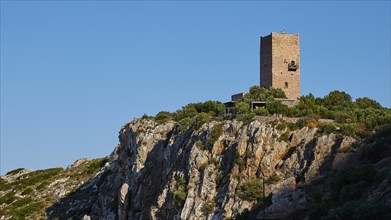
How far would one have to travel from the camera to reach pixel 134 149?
84688mm

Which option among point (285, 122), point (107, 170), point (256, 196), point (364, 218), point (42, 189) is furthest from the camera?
point (42, 189)

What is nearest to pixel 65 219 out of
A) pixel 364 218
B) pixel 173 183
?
pixel 173 183

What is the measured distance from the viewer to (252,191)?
2520 inches

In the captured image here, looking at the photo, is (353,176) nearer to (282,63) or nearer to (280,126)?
(280,126)

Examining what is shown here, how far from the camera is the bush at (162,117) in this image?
84.5 m

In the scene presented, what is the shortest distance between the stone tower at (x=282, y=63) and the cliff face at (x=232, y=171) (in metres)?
13.5

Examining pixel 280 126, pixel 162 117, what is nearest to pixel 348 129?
pixel 280 126

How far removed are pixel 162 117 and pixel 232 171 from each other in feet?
66.9

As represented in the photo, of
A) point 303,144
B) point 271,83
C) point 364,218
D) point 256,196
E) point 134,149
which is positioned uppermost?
point 271,83

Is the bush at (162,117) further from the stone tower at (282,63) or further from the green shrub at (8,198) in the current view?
the green shrub at (8,198)

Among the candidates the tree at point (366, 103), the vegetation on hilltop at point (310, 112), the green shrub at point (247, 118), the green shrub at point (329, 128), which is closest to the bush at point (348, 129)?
the vegetation on hilltop at point (310, 112)

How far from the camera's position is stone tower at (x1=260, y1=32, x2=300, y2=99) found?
283 ft

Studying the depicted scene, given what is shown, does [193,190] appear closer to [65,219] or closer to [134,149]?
[134,149]

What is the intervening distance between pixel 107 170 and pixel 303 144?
155 ft
